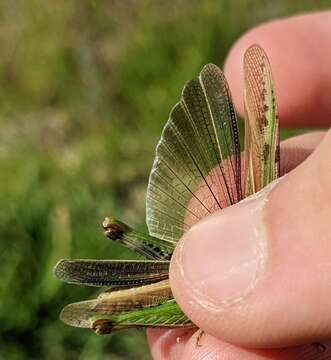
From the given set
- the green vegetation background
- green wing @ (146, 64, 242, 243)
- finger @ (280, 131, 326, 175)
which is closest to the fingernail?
green wing @ (146, 64, 242, 243)

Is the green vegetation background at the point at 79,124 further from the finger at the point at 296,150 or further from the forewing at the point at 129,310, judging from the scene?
the forewing at the point at 129,310

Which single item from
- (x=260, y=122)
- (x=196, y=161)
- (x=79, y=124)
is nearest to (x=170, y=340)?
(x=196, y=161)

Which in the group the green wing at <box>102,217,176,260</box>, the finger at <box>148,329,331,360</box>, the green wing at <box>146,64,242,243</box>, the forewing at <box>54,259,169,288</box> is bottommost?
the finger at <box>148,329,331,360</box>

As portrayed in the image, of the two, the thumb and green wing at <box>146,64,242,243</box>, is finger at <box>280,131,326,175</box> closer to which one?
green wing at <box>146,64,242,243</box>

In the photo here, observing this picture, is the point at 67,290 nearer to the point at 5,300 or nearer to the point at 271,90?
the point at 5,300

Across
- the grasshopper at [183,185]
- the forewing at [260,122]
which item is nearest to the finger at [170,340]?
the grasshopper at [183,185]

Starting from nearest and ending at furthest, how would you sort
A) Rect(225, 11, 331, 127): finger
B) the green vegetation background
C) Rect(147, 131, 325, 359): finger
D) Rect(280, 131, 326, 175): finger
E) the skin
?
the skin → Rect(147, 131, 325, 359): finger → Rect(280, 131, 326, 175): finger → Rect(225, 11, 331, 127): finger → the green vegetation background
